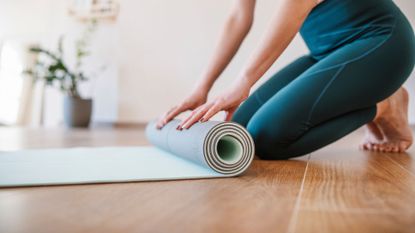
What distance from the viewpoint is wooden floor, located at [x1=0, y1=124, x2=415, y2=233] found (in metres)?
0.60

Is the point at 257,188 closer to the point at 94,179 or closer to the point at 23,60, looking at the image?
the point at 94,179

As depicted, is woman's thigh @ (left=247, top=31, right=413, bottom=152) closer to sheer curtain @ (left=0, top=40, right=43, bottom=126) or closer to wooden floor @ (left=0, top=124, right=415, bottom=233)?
wooden floor @ (left=0, top=124, right=415, bottom=233)

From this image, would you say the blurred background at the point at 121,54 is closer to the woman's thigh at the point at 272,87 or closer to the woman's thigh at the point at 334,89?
the woman's thigh at the point at 272,87

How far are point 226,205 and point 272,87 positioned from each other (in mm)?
1122

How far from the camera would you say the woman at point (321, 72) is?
1208mm

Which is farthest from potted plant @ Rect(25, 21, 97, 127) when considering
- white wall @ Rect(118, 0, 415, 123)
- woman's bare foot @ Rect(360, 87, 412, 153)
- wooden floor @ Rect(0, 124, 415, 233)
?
wooden floor @ Rect(0, 124, 415, 233)

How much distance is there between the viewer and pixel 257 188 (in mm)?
910

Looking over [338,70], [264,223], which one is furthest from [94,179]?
[338,70]

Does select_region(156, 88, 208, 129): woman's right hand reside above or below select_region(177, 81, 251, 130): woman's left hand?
below

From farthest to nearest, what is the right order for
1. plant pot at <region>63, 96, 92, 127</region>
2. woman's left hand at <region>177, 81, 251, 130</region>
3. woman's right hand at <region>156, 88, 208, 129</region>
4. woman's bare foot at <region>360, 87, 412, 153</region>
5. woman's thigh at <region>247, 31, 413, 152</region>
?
plant pot at <region>63, 96, 92, 127</region> → woman's bare foot at <region>360, 87, 412, 153</region> → woman's right hand at <region>156, 88, 208, 129</region> → woman's thigh at <region>247, 31, 413, 152</region> → woman's left hand at <region>177, 81, 251, 130</region>

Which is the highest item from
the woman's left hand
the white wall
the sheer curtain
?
the woman's left hand

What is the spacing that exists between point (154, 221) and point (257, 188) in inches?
13.8

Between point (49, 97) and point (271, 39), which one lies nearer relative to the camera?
point (271, 39)

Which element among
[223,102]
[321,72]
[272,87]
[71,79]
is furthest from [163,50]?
[223,102]
